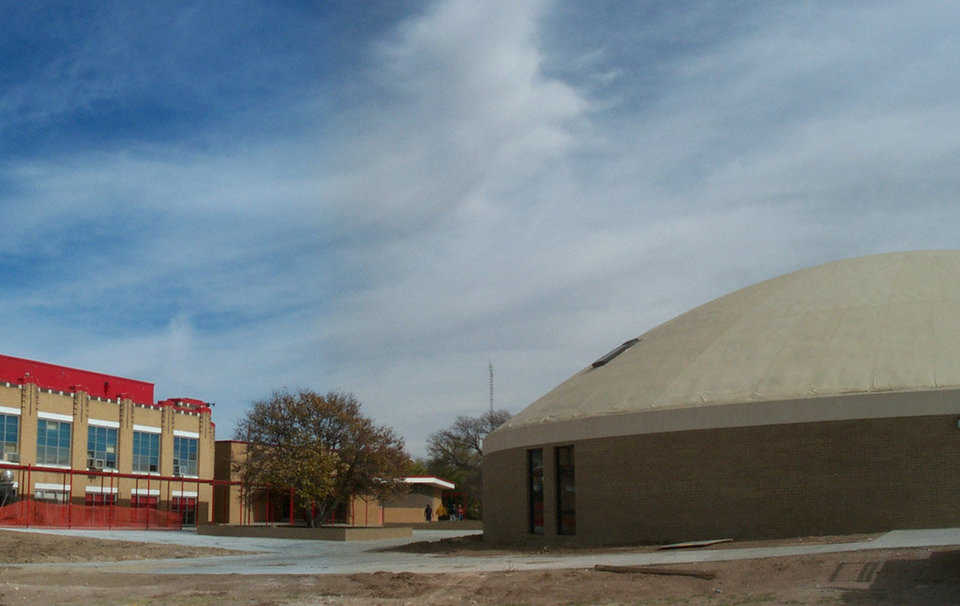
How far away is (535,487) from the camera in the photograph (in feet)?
98.7

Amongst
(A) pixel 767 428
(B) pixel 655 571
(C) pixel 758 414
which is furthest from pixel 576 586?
(C) pixel 758 414

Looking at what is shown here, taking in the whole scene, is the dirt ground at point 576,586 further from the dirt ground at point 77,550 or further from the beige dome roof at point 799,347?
the beige dome roof at point 799,347

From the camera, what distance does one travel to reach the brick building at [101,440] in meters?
52.7

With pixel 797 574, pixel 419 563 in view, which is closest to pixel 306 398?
pixel 419 563

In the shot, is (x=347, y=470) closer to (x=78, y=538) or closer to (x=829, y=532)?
(x=78, y=538)

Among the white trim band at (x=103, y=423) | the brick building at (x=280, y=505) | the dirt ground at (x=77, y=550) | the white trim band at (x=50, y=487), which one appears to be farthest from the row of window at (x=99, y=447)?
the dirt ground at (x=77, y=550)

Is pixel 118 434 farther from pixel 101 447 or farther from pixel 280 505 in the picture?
pixel 280 505

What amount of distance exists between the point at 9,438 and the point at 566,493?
36.4m

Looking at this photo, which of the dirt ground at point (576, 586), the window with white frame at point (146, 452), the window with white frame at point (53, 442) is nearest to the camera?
the dirt ground at point (576, 586)

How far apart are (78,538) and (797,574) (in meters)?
24.4

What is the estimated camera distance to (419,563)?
23469 mm

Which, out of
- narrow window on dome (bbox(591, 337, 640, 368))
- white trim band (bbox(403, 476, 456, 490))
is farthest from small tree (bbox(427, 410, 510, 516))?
narrow window on dome (bbox(591, 337, 640, 368))

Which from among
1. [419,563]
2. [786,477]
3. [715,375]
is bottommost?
[419,563]

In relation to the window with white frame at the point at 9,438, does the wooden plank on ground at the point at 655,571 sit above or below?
below
